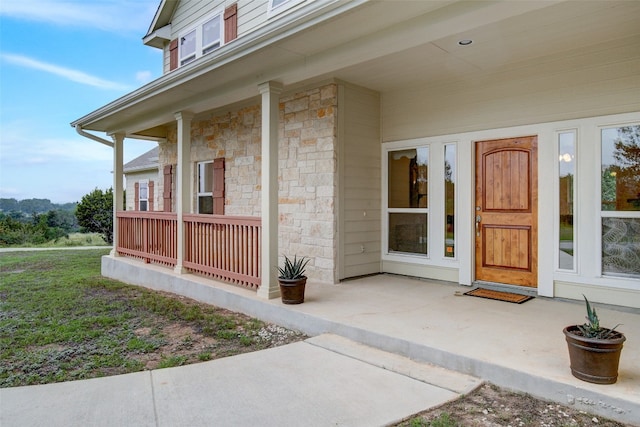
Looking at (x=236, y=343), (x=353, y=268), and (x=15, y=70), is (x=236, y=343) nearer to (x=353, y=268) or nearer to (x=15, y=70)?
(x=353, y=268)

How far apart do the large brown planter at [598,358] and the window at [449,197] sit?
2.96 m

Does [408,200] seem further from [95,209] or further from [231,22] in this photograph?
[95,209]

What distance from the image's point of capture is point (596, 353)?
2441 millimetres

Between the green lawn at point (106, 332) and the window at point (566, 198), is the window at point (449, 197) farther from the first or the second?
the green lawn at point (106, 332)

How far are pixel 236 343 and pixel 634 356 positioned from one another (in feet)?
10.4

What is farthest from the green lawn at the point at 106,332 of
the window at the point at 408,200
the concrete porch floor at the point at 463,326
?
the window at the point at 408,200

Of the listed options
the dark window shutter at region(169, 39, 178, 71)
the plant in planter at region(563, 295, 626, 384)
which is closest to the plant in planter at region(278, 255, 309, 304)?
the plant in planter at region(563, 295, 626, 384)

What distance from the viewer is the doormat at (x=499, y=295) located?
457 cm

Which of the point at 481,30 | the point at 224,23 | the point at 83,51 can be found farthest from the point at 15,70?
the point at 481,30

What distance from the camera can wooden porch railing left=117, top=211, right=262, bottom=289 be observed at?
16.8 ft

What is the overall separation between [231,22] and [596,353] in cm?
733

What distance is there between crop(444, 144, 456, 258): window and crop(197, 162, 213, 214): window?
4517mm

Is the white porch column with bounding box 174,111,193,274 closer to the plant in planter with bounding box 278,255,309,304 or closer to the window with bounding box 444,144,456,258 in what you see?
the plant in planter with bounding box 278,255,309,304

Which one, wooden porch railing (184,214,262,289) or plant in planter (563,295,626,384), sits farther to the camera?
wooden porch railing (184,214,262,289)
